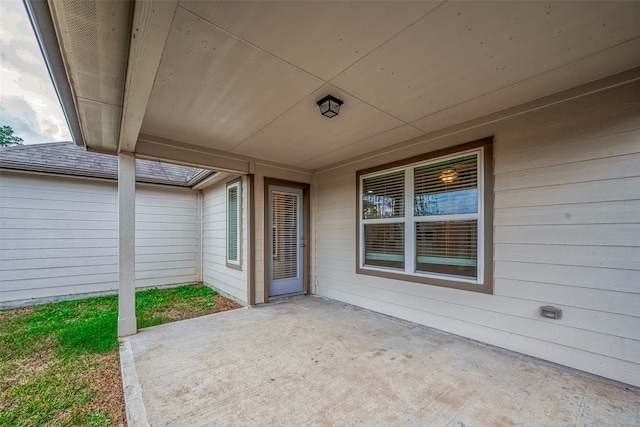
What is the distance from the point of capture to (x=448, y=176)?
327 cm

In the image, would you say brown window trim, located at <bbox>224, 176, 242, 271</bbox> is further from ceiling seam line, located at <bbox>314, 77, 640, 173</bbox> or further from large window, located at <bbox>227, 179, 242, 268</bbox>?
ceiling seam line, located at <bbox>314, 77, 640, 173</bbox>

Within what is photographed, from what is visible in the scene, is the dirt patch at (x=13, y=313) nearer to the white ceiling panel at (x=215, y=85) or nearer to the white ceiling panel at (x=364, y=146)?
the white ceiling panel at (x=215, y=85)

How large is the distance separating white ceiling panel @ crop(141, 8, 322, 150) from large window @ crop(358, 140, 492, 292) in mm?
2021

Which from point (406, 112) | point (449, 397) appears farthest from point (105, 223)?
point (449, 397)

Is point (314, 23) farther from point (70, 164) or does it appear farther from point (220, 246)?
point (70, 164)

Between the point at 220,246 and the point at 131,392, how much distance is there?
376 cm

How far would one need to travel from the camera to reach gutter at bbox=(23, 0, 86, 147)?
4.63 feet

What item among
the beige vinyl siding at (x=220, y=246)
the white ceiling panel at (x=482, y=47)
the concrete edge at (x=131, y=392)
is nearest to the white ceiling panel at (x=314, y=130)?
the white ceiling panel at (x=482, y=47)

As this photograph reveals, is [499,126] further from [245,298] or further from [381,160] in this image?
[245,298]

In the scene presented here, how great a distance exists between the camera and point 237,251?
16.0 feet

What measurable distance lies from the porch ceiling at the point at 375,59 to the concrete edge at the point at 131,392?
236 cm

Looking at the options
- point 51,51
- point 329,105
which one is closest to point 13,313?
point 51,51

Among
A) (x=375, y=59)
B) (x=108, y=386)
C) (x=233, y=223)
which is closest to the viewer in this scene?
(x=375, y=59)

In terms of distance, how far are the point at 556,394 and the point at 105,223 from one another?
24.2 feet
